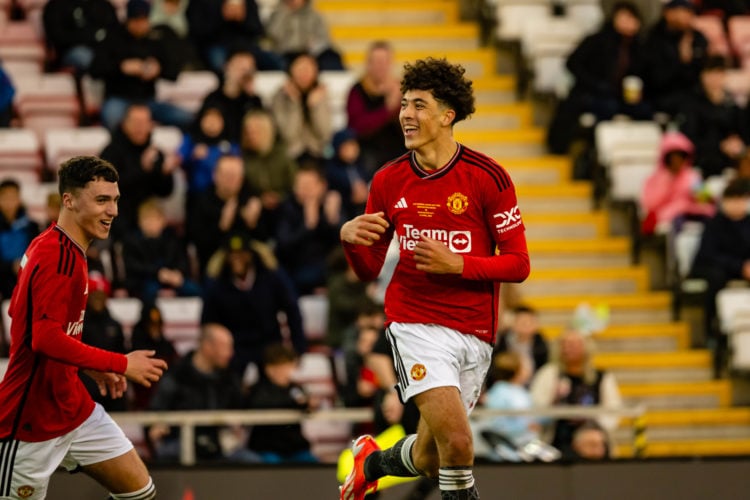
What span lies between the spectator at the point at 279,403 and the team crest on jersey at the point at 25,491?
3737 mm

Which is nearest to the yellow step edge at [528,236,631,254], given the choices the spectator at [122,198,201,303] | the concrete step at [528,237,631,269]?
the concrete step at [528,237,631,269]

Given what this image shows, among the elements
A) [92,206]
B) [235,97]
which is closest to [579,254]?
[235,97]

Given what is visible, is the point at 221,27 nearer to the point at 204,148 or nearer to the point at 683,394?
the point at 204,148

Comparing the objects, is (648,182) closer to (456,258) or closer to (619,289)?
(619,289)

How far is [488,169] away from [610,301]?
20.6 ft

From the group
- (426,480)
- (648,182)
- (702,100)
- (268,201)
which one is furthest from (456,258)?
(702,100)

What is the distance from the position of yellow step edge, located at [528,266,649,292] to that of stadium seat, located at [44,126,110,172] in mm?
3681

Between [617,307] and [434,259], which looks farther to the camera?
[617,307]

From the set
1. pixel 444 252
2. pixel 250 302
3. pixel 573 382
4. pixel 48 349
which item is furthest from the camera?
pixel 250 302

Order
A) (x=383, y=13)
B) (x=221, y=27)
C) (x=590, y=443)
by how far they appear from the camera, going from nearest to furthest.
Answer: (x=590, y=443), (x=221, y=27), (x=383, y=13)

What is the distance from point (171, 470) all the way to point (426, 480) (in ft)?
4.87

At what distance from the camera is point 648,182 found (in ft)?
42.9

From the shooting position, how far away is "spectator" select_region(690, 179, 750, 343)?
40.4 ft

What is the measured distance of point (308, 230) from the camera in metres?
12.1
